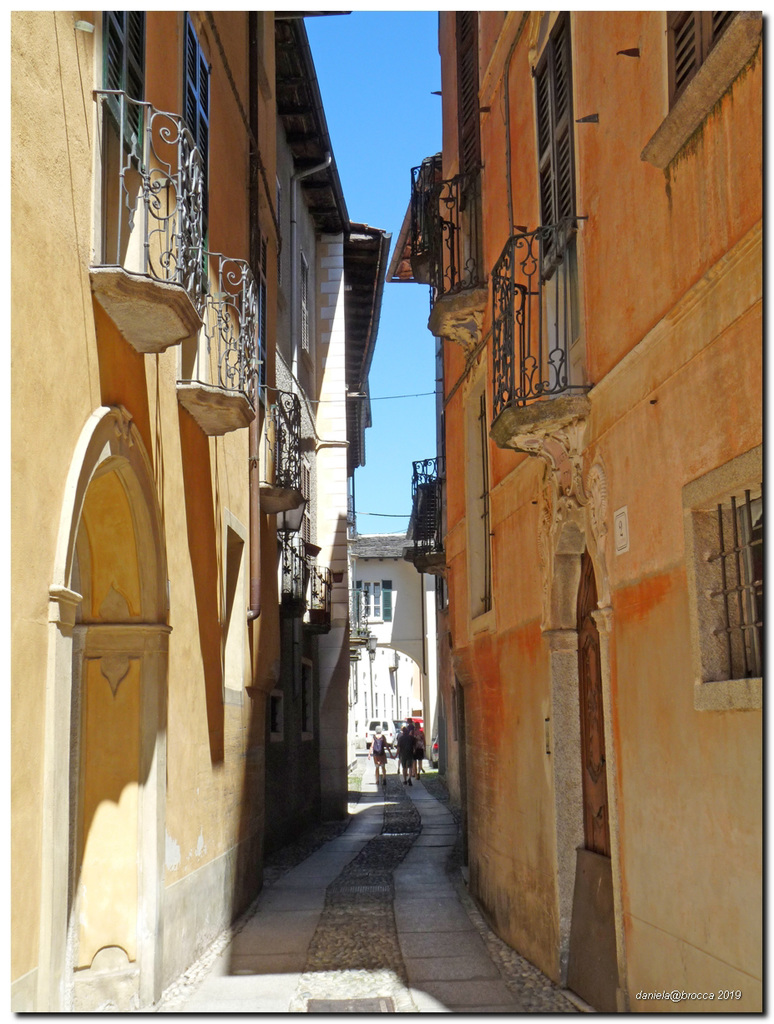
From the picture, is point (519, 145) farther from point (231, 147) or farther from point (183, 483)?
point (183, 483)

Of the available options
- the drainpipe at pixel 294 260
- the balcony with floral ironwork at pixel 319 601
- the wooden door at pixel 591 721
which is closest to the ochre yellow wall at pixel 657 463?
the wooden door at pixel 591 721

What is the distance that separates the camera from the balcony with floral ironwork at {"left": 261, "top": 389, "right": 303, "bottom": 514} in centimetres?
1373

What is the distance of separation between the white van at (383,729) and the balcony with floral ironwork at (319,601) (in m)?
23.3

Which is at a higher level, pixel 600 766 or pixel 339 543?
pixel 339 543

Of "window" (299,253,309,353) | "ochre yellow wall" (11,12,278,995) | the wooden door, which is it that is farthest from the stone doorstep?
"window" (299,253,309,353)

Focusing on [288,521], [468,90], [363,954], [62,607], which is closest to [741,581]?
[62,607]

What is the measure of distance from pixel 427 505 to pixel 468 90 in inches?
402

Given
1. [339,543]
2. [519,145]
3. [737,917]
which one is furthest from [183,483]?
[339,543]

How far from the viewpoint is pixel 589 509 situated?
7.53 m

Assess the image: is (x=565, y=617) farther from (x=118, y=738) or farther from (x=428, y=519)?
(x=428, y=519)

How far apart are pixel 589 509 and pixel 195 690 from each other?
3.56 meters

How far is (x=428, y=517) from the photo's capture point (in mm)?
22500

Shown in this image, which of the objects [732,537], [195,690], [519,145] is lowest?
[195,690]

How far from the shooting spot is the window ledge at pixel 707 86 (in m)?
4.64
